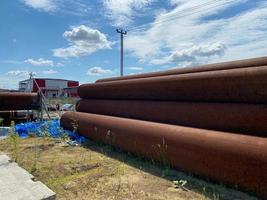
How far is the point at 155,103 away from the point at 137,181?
167cm

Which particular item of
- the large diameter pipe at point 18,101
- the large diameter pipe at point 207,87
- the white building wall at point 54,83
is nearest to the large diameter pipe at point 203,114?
the large diameter pipe at point 207,87

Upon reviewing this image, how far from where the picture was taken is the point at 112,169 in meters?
4.22

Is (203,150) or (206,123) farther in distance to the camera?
(206,123)

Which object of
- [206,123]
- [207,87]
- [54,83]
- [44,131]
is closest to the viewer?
[206,123]

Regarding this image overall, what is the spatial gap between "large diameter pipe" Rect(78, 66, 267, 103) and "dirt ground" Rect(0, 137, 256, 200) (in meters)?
1.07

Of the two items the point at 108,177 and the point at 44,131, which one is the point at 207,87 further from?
the point at 44,131

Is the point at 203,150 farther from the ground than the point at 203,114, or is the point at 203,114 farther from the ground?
Answer: the point at 203,114

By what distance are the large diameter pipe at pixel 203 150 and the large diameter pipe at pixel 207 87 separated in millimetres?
509

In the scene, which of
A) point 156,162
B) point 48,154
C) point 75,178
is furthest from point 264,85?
point 48,154

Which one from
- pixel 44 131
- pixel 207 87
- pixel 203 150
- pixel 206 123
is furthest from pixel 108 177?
pixel 44 131

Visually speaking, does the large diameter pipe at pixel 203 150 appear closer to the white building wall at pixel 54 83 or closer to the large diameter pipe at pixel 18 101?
the large diameter pipe at pixel 18 101

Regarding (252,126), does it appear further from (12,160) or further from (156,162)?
(12,160)

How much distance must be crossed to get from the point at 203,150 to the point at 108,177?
51.5 inches

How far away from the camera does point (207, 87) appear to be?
3924 mm
